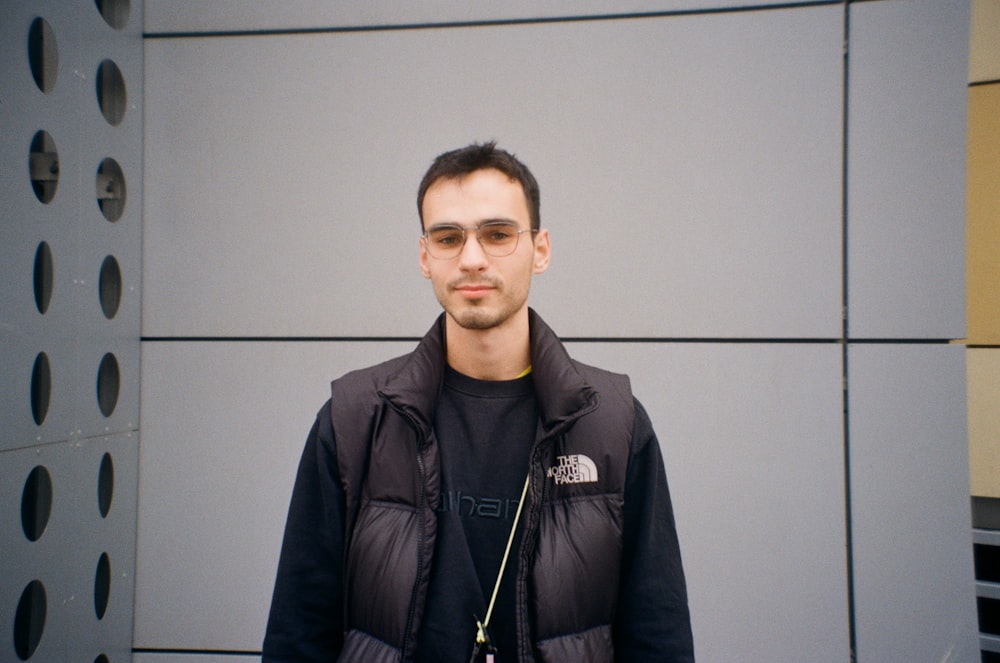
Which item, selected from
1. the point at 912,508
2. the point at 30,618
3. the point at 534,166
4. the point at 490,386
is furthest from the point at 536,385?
the point at 30,618

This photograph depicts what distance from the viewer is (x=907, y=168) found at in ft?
5.47

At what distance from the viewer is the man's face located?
1.10 metres

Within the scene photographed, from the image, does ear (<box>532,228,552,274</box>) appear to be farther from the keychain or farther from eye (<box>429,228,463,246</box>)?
the keychain

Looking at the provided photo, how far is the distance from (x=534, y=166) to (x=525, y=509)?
3.72ft

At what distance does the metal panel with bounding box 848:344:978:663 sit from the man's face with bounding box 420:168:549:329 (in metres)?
1.27

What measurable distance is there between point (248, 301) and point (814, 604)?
2.12 metres

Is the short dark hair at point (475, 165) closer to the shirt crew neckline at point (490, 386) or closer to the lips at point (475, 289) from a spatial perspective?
the lips at point (475, 289)

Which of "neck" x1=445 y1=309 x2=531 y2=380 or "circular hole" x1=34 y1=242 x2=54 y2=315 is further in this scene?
"circular hole" x1=34 y1=242 x2=54 y2=315

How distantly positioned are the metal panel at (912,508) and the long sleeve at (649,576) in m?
0.93

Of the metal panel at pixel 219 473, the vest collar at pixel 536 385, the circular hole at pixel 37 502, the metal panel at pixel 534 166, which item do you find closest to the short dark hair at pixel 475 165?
the vest collar at pixel 536 385

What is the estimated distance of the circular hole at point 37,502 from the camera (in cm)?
149

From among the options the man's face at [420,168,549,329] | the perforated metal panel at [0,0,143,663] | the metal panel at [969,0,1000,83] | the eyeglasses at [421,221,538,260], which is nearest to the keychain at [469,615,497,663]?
the man's face at [420,168,549,329]

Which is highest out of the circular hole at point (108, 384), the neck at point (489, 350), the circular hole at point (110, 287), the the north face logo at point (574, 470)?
the circular hole at point (110, 287)

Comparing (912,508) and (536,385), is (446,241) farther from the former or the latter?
(912,508)
